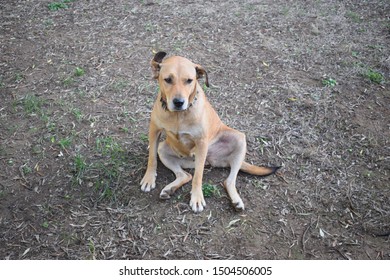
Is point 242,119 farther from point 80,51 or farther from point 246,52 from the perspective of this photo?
point 80,51

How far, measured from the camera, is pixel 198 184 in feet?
13.3

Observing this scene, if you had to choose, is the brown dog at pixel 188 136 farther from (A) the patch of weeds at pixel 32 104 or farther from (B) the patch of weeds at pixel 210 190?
(A) the patch of weeds at pixel 32 104

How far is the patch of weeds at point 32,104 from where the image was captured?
5312mm

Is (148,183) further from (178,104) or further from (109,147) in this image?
(178,104)

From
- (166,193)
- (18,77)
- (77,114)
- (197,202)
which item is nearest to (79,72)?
(18,77)

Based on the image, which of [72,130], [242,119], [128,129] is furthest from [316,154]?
[72,130]

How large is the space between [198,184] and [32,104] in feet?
9.62

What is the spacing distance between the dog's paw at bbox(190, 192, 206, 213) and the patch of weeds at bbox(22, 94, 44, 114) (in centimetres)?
275

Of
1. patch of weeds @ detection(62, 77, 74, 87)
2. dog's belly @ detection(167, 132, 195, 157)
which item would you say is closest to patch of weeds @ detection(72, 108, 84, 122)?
patch of weeds @ detection(62, 77, 74, 87)

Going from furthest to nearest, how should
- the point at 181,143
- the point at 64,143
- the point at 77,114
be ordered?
the point at 77,114
the point at 64,143
the point at 181,143

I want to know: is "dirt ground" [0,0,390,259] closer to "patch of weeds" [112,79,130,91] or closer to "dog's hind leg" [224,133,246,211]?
"patch of weeds" [112,79,130,91]

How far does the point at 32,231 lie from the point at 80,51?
3.87 m

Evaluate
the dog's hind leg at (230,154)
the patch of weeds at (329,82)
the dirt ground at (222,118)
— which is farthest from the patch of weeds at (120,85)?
the patch of weeds at (329,82)

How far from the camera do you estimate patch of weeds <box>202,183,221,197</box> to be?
4.20 m
